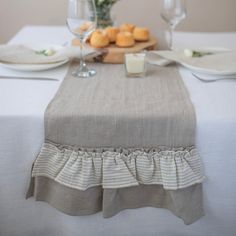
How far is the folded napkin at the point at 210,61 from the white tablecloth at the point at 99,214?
51 mm

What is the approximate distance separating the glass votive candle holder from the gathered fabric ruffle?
11.2 inches

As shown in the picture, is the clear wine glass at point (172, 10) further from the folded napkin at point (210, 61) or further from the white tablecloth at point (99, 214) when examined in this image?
the white tablecloth at point (99, 214)

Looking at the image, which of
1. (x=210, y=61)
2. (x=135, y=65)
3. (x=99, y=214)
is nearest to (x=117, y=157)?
(x=99, y=214)

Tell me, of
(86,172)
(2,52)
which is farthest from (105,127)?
(2,52)

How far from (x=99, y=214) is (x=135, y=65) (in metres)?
0.40

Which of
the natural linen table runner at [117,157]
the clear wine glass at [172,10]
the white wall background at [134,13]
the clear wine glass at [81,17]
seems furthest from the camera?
the white wall background at [134,13]

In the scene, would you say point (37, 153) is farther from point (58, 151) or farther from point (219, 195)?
point (219, 195)

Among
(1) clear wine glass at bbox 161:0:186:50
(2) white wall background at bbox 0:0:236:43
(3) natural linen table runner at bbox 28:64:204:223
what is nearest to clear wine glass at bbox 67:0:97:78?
(3) natural linen table runner at bbox 28:64:204:223

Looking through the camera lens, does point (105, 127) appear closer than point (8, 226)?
Yes

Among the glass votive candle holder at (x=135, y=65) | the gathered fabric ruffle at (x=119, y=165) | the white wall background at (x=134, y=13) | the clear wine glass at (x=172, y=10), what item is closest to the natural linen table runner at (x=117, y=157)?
the gathered fabric ruffle at (x=119, y=165)

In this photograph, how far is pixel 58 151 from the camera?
2.45ft

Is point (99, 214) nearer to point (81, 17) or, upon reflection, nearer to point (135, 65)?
point (135, 65)

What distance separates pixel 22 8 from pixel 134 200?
2041mm

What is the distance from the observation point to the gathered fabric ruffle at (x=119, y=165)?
2.42 feet
